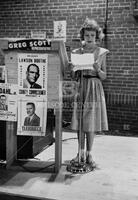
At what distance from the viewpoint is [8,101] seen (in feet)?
7.24

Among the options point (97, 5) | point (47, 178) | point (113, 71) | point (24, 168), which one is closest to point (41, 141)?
point (24, 168)

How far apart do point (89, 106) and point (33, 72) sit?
1.81ft

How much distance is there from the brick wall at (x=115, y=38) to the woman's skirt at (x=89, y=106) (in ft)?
7.61

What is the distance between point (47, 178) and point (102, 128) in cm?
62

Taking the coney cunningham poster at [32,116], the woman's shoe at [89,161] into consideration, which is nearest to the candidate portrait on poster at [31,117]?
the coney cunningham poster at [32,116]

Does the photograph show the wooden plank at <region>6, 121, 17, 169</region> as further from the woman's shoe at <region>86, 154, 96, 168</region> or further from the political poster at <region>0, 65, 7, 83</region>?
the woman's shoe at <region>86, 154, 96, 168</region>

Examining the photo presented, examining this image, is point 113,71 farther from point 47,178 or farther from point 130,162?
point 47,178

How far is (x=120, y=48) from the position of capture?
4.63 m

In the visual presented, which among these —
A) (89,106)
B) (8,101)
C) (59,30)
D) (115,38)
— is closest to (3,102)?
(8,101)

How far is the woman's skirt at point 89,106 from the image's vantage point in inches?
93.0

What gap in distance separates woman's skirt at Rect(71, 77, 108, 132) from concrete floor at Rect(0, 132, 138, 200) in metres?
0.40

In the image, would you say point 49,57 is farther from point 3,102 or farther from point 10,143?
point 10,143

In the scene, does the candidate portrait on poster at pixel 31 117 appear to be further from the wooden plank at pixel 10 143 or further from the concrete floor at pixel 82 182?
the concrete floor at pixel 82 182

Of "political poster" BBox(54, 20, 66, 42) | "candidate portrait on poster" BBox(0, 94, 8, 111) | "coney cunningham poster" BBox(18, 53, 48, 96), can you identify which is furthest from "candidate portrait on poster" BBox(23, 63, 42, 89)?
"political poster" BBox(54, 20, 66, 42)
